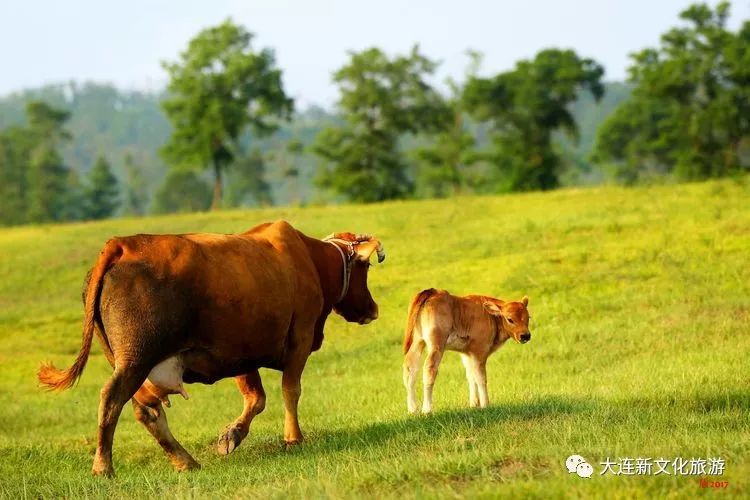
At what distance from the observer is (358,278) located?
12562 mm

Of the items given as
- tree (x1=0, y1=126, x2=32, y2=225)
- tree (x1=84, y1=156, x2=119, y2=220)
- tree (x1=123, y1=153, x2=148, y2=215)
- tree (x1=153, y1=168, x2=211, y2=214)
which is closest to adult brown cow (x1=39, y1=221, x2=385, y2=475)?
tree (x1=0, y1=126, x2=32, y2=225)

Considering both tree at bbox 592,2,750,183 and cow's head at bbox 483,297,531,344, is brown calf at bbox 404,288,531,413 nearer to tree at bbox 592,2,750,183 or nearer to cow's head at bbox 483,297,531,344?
cow's head at bbox 483,297,531,344

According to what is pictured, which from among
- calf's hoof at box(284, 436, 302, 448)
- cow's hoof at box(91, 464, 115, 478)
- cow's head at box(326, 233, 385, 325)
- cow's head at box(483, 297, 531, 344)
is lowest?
calf's hoof at box(284, 436, 302, 448)

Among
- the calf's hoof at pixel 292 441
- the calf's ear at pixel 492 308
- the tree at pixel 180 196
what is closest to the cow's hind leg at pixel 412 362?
the calf's ear at pixel 492 308

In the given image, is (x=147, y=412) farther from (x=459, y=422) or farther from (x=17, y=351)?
(x=17, y=351)

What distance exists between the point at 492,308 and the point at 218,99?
52984mm

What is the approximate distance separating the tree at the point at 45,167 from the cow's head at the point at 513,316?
298ft

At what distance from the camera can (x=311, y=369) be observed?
1953 cm

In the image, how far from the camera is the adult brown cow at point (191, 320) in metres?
9.42

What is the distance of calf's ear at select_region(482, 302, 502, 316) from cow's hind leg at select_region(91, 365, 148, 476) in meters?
4.65

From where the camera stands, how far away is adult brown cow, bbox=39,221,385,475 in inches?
371

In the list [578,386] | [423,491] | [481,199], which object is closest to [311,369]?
[578,386]

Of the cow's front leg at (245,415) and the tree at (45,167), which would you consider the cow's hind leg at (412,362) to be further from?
the tree at (45,167)

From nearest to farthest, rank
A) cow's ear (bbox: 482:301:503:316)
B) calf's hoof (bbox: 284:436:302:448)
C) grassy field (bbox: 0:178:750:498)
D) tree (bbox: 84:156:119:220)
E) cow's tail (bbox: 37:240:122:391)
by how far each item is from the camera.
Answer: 1. grassy field (bbox: 0:178:750:498)
2. cow's tail (bbox: 37:240:122:391)
3. calf's hoof (bbox: 284:436:302:448)
4. cow's ear (bbox: 482:301:503:316)
5. tree (bbox: 84:156:119:220)
